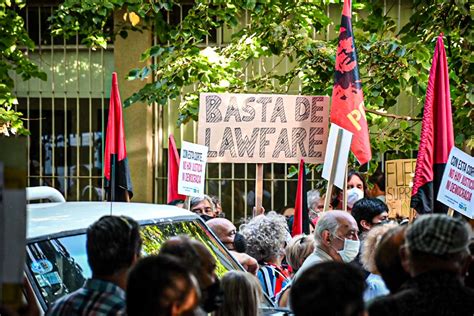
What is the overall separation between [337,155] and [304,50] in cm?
293

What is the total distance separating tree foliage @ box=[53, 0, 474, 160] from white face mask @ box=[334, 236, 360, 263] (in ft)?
11.3

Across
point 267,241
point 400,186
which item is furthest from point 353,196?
point 267,241

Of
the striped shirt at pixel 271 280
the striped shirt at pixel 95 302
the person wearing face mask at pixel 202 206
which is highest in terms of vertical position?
the striped shirt at pixel 95 302

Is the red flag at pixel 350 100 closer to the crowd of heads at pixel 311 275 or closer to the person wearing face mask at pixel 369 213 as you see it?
the person wearing face mask at pixel 369 213

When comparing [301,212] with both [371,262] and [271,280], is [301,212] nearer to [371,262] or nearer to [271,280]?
[271,280]

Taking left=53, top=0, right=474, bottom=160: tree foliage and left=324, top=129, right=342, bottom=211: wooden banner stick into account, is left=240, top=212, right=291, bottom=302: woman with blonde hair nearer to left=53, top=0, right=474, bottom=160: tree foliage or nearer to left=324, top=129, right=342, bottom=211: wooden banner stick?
left=324, top=129, right=342, bottom=211: wooden banner stick

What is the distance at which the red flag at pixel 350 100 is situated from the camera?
9945 millimetres

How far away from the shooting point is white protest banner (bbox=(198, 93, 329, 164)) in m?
11.0

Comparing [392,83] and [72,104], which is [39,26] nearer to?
[72,104]

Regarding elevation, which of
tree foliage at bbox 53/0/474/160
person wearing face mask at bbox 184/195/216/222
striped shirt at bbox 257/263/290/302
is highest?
tree foliage at bbox 53/0/474/160

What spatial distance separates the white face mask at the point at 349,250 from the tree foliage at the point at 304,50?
343 cm

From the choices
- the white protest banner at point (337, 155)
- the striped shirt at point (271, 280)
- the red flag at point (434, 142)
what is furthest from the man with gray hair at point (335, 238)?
the white protest banner at point (337, 155)

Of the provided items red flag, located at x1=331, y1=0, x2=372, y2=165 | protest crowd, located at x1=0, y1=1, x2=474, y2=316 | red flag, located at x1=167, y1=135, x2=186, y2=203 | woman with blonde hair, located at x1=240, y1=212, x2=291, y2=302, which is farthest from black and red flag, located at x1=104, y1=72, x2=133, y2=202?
red flag, located at x1=167, y1=135, x2=186, y2=203

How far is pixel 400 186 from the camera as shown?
12.4m
